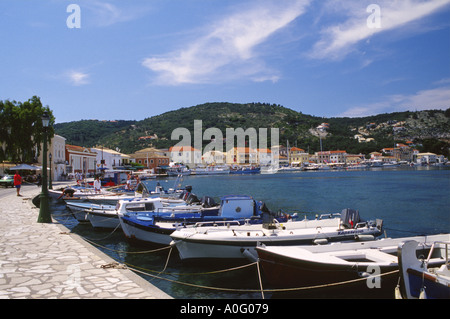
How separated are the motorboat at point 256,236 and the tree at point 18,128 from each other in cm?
3716

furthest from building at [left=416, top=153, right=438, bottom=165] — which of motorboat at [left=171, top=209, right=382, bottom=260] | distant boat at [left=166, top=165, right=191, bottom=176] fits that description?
motorboat at [left=171, top=209, right=382, bottom=260]

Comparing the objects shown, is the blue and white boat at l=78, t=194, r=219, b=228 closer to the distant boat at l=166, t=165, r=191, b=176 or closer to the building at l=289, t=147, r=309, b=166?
the distant boat at l=166, t=165, r=191, b=176

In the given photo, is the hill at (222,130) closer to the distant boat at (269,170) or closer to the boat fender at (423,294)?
the distant boat at (269,170)

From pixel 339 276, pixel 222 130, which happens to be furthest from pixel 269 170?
pixel 339 276

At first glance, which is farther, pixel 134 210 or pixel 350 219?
pixel 134 210

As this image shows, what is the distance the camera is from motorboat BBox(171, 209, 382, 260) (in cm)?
1094

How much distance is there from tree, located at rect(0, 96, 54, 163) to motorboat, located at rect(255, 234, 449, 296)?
41072mm

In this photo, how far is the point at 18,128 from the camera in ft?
141

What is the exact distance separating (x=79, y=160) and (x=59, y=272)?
6767cm

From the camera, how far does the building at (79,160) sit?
6462 cm

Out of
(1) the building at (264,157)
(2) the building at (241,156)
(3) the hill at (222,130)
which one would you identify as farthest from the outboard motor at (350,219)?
(3) the hill at (222,130)

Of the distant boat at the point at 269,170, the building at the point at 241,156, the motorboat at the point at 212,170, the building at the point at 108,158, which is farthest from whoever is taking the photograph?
the building at the point at 241,156

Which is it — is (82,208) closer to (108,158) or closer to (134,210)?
(134,210)

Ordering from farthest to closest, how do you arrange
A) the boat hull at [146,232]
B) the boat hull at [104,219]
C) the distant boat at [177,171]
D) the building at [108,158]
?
the distant boat at [177,171], the building at [108,158], the boat hull at [104,219], the boat hull at [146,232]
